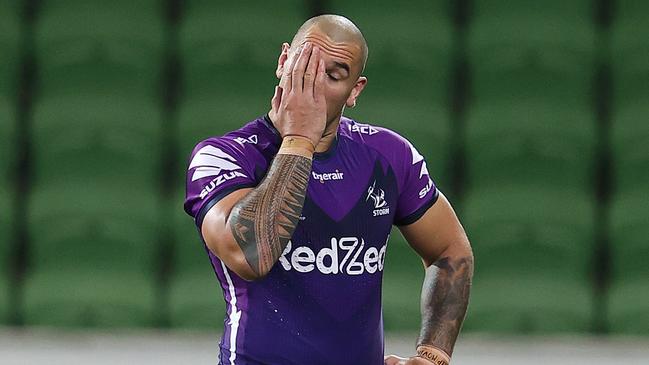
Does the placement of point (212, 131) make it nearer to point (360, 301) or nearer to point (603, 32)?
point (603, 32)

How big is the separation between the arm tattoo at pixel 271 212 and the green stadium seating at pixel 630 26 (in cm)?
441

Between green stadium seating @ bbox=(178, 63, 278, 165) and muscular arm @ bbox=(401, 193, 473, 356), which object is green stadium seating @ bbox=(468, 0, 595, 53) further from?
muscular arm @ bbox=(401, 193, 473, 356)

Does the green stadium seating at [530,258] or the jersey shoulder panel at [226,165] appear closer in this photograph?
the jersey shoulder panel at [226,165]

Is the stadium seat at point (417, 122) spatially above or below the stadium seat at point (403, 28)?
below

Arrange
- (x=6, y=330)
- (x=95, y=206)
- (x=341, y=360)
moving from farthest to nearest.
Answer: (x=95, y=206), (x=6, y=330), (x=341, y=360)

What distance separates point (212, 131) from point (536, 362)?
6.96 ft

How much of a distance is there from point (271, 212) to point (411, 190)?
20.4 inches

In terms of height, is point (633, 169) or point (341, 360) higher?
point (633, 169)

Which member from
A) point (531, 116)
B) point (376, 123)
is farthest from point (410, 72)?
point (531, 116)

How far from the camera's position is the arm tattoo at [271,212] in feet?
8.21

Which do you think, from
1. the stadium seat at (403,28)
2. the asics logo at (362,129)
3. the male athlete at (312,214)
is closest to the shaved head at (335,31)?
the male athlete at (312,214)

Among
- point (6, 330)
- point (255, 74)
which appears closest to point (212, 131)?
point (255, 74)

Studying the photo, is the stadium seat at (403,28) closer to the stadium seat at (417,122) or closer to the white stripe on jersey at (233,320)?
the stadium seat at (417,122)

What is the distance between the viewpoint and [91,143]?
6.12 m
